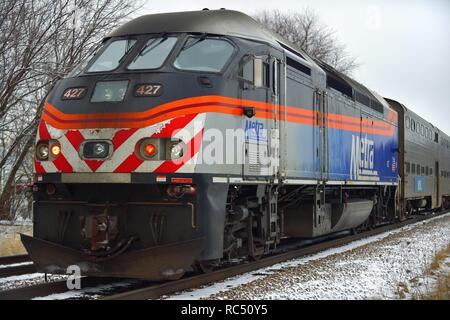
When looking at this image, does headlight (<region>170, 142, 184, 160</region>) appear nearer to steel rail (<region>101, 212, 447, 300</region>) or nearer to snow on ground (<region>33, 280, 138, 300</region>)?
steel rail (<region>101, 212, 447, 300</region>)

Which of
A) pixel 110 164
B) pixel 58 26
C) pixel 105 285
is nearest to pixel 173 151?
pixel 110 164

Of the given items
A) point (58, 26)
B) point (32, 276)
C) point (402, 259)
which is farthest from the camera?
point (58, 26)

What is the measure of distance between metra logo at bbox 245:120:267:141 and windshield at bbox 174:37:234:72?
90cm

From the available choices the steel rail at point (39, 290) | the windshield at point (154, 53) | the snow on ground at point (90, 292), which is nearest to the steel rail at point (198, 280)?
the snow on ground at point (90, 292)

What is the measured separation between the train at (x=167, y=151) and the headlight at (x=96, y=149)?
13 mm

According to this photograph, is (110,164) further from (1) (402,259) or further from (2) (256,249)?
(1) (402,259)

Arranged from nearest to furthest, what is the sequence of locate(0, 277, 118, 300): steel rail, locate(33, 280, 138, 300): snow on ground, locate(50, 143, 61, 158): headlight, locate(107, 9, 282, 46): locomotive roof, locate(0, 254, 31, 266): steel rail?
locate(0, 277, 118, 300): steel rail < locate(33, 280, 138, 300): snow on ground < locate(50, 143, 61, 158): headlight < locate(107, 9, 282, 46): locomotive roof < locate(0, 254, 31, 266): steel rail

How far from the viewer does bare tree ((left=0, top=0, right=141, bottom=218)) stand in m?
14.2

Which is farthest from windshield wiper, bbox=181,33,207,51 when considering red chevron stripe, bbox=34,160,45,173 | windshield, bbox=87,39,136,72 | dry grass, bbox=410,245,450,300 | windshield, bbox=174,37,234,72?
dry grass, bbox=410,245,450,300

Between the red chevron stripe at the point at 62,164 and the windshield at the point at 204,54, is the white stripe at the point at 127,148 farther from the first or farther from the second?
the windshield at the point at 204,54

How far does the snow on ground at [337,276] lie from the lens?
267 inches

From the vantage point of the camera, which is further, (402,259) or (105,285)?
(402,259)
